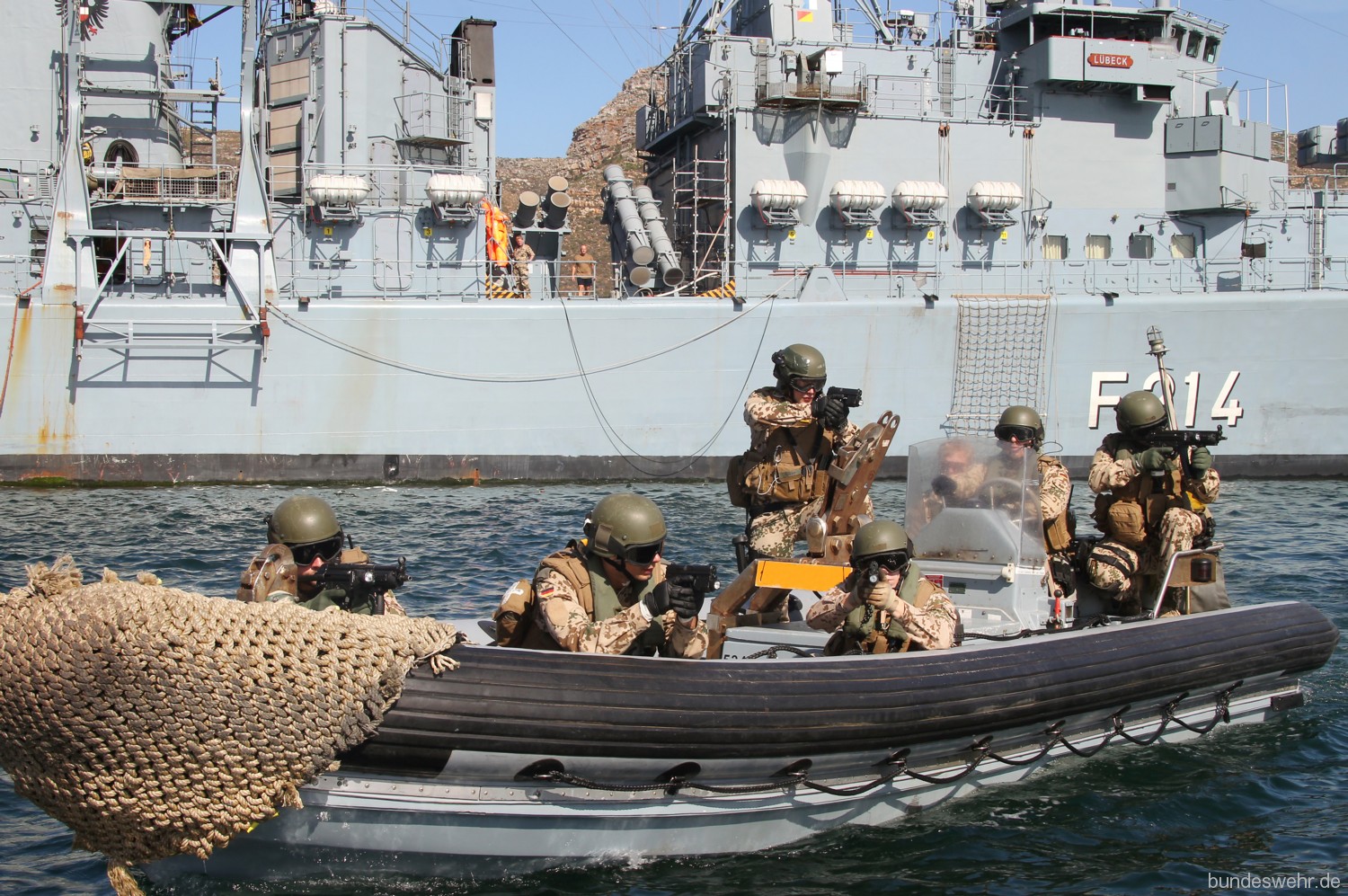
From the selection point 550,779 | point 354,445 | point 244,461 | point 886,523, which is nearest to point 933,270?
point 354,445

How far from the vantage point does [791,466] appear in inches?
327

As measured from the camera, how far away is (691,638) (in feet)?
18.2

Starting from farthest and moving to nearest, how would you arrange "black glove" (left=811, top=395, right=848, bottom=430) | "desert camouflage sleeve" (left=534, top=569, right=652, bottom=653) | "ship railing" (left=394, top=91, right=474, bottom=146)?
1. "ship railing" (left=394, top=91, right=474, bottom=146)
2. "black glove" (left=811, top=395, right=848, bottom=430)
3. "desert camouflage sleeve" (left=534, top=569, right=652, bottom=653)

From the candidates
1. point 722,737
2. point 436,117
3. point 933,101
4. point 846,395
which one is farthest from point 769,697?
point 933,101

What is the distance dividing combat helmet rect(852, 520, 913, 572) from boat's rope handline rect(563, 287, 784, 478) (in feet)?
44.7

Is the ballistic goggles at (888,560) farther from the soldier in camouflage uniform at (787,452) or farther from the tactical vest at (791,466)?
the tactical vest at (791,466)

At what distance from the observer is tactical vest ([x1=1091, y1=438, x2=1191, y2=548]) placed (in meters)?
7.97

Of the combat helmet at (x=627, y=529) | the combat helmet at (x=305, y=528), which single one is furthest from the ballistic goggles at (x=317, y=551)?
the combat helmet at (x=627, y=529)

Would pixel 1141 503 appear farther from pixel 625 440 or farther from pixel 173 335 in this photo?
pixel 173 335

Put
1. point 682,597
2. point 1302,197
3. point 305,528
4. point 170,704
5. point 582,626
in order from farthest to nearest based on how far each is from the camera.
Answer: point 1302,197
point 305,528
point 582,626
point 682,597
point 170,704

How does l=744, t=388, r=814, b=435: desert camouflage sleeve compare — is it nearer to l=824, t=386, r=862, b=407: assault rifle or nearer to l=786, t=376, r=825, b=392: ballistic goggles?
l=786, t=376, r=825, b=392: ballistic goggles

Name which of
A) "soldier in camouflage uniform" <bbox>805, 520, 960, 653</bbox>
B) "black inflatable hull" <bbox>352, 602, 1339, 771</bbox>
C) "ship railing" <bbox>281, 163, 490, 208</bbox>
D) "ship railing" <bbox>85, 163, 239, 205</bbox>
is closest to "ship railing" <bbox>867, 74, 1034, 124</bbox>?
"ship railing" <bbox>281, 163, 490, 208</bbox>

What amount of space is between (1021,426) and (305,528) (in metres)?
4.97

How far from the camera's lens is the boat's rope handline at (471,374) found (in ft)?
60.8
